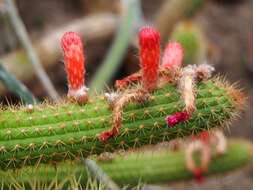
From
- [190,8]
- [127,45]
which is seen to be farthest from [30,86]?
[190,8]

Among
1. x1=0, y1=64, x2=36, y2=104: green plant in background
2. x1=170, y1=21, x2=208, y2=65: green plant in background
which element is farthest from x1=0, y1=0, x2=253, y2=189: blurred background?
x1=0, y1=64, x2=36, y2=104: green plant in background

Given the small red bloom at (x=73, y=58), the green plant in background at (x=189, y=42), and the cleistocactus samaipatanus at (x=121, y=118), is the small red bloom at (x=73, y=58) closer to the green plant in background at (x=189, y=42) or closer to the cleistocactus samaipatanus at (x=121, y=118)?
the cleistocactus samaipatanus at (x=121, y=118)

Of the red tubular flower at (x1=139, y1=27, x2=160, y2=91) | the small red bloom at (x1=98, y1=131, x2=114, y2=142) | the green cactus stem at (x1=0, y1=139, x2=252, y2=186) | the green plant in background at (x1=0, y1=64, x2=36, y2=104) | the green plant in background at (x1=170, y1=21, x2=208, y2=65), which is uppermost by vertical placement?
the green plant in background at (x1=170, y1=21, x2=208, y2=65)

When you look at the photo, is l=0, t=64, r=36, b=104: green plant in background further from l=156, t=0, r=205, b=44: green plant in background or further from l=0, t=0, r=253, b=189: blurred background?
l=156, t=0, r=205, b=44: green plant in background

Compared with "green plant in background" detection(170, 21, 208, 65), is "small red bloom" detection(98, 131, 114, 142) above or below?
below

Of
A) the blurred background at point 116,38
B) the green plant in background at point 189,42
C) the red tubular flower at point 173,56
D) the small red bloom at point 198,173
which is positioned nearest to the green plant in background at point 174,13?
the blurred background at point 116,38

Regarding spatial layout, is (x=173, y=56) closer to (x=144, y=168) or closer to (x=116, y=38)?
(x=144, y=168)

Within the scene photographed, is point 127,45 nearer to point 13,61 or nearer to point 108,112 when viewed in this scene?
point 13,61
